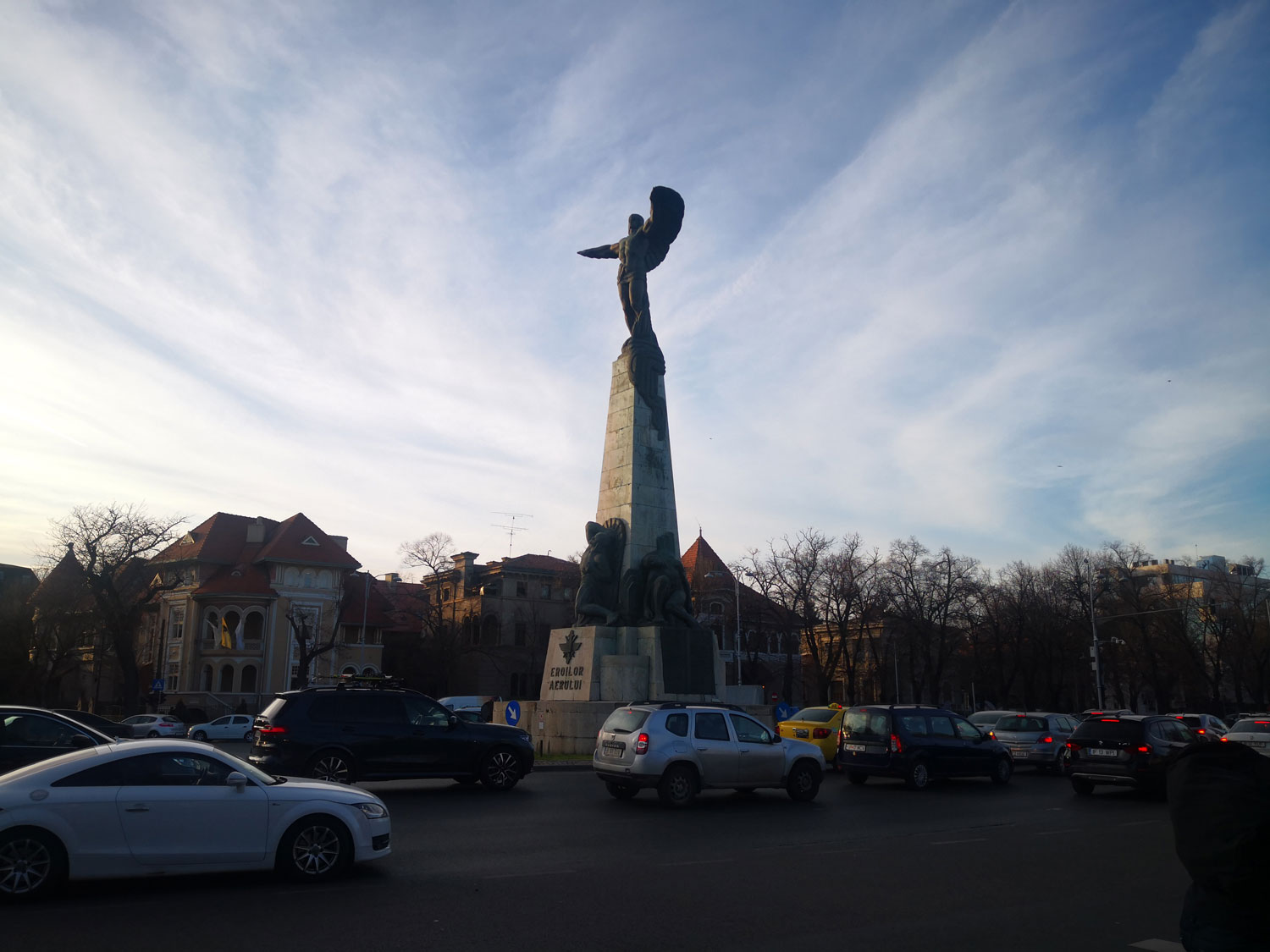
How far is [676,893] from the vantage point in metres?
7.74

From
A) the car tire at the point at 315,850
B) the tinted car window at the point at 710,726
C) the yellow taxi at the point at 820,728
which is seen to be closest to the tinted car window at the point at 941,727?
the yellow taxi at the point at 820,728

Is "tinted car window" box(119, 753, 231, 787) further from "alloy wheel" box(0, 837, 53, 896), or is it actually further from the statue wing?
the statue wing

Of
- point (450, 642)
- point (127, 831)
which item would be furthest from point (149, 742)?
point (450, 642)

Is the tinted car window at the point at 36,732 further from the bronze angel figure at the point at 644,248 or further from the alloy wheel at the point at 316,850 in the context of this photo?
the bronze angel figure at the point at 644,248

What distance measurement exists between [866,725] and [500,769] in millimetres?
7084

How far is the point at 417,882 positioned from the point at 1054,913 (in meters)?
5.16

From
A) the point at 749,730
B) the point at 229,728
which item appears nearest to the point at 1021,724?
the point at 749,730

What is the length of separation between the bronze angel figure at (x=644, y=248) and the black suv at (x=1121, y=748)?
45.8ft

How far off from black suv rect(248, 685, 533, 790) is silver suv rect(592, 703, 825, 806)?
1.95 m

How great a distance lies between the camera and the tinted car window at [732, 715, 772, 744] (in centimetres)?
1434

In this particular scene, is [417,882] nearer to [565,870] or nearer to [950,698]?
[565,870]

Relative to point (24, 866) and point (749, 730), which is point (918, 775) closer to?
point (749, 730)

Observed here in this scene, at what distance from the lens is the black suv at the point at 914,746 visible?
55.6 feet

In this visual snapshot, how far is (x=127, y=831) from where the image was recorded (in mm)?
7133
